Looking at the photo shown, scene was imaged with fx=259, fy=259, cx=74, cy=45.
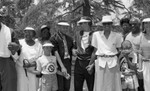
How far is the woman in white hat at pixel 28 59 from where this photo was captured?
4.99 m

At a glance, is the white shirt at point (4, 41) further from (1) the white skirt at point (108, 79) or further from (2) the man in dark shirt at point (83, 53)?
(1) the white skirt at point (108, 79)

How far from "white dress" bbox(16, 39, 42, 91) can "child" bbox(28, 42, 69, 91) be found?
0.15 metres

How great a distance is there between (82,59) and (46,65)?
74 cm

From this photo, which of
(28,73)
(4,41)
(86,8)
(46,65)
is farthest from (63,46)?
A: (86,8)

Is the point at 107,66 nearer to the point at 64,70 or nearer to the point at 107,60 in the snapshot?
the point at 107,60

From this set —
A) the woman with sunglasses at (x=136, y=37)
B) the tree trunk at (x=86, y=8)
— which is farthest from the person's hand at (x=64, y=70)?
the tree trunk at (x=86, y=8)

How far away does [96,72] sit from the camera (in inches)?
188

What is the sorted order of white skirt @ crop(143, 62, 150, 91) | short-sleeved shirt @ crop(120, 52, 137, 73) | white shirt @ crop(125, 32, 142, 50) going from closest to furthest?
white skirt @ crop(143, 62, 150, 91) → short-sleeved shirt @ crop(120, 52, 137, 73) → white shirt @ crop(125, 32, 142, 50)

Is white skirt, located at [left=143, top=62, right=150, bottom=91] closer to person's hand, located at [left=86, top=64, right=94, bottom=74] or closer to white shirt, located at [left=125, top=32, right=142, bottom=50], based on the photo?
white shirt, located at [left=125, top=32, right=142, bottom=50]

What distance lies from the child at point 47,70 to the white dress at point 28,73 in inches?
6.1

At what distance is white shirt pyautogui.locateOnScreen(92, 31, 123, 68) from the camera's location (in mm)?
4590

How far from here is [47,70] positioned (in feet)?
16.0

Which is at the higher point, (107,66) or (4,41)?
(4,41)

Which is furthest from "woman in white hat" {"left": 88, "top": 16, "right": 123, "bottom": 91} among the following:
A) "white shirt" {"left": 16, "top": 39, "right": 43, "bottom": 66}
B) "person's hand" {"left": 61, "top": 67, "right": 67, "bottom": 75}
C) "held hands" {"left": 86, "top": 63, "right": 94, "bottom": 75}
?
"white shirt" {"left": 16, "top": 39, "right": 43, "bottom": 66}
